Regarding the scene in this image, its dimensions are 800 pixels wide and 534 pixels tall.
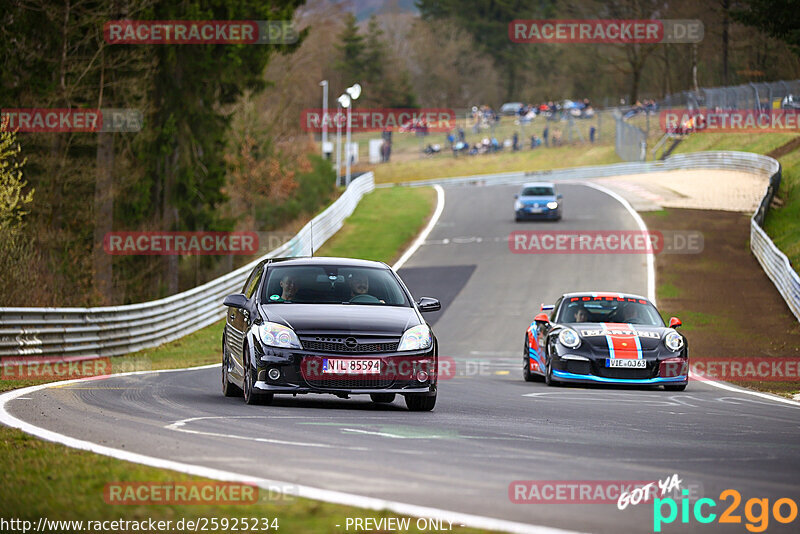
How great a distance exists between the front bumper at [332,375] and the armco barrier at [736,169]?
56.3 ft

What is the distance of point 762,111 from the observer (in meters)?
63.1

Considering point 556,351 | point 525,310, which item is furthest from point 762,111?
point 556,351

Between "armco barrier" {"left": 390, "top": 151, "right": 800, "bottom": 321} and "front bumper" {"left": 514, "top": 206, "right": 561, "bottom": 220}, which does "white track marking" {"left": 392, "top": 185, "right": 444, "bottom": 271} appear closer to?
"front bumper" {"left": 514, "top": 206, "right": 561, "bottom": 220}

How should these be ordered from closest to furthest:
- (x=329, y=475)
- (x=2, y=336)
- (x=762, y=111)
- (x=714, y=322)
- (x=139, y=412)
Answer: (x=329, y=475), (x=139, y=412), (x=2, y=336), (x=714, y=322), (x=762, y=111)

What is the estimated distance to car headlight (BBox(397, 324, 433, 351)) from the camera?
1123 centimetres

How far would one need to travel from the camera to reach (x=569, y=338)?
1633 cm

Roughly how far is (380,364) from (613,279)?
2554cm

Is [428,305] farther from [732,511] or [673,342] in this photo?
[732,511]

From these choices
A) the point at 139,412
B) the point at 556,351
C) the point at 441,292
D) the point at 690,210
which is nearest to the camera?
the point at 139,412

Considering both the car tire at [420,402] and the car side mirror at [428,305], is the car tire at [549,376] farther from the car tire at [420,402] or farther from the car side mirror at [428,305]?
the car tire at [420,402]

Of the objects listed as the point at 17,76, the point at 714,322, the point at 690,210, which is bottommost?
the point at 714,322

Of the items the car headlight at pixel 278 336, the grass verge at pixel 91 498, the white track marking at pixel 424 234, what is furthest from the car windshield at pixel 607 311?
the white track marking at pixel 424 234

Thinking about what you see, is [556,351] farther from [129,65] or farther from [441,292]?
[129,65]

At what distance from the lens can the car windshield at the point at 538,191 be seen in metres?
47.8
